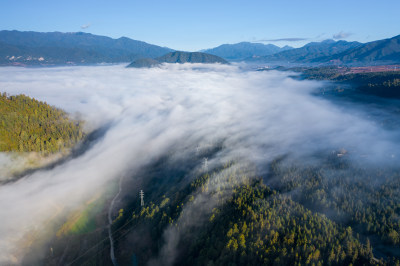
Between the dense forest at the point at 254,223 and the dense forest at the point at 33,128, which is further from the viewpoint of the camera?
the dense forest at the point at 33,128

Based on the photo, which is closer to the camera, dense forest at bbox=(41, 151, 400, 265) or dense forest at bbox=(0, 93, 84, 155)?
dense forest at bbox=(41, 151, 400, 265)

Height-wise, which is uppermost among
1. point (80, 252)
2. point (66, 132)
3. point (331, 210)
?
point (66, 132)

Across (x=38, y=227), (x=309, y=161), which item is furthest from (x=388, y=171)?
(x=38, y=227)

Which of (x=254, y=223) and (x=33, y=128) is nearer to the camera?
(x=254, y=223)

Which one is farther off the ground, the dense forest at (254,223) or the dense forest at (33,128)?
the dense forest at (33,128)

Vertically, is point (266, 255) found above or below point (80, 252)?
above

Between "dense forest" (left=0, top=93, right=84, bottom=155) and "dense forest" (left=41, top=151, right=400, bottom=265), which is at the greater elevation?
"dense forest" (left=0, top=93, right=84, bottom=155)

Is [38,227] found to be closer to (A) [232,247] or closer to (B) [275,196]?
(A) [232,247]

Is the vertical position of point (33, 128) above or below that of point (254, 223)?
above
